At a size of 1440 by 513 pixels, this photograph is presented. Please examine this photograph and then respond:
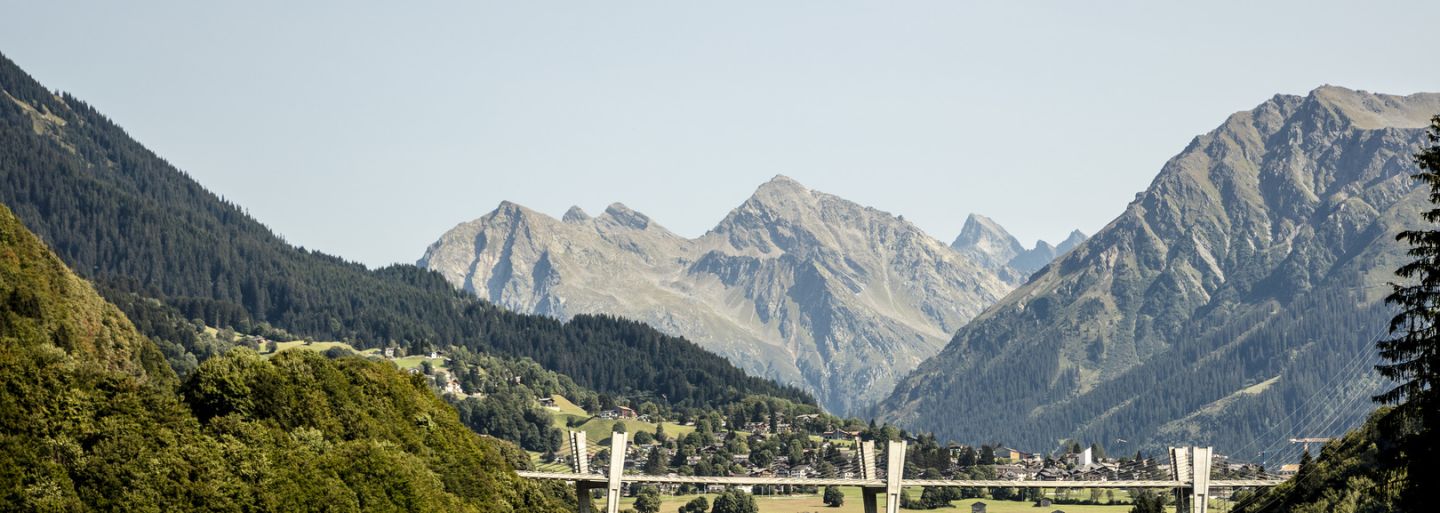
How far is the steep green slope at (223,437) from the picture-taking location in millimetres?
73438

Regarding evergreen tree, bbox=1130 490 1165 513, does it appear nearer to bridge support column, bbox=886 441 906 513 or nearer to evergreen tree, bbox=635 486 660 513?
bridge support column, bbox=886 441 906 513

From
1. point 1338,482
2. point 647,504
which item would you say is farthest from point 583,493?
point 647,504

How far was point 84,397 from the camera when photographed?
3066 inches

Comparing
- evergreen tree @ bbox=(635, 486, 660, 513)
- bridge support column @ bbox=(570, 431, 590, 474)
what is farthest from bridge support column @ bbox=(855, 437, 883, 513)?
evergreen tree @ bbox=(635, 486, 660, 513)

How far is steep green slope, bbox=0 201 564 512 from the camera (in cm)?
7344

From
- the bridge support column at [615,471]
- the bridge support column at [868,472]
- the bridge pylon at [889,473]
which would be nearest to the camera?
the bridge support column at [615,471]

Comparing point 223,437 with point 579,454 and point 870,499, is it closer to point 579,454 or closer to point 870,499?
point 579,454

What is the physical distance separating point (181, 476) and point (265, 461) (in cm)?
564

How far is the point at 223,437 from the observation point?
274 feet

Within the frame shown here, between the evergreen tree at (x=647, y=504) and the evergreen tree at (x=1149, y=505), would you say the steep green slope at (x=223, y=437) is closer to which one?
the evergreen tree at (x=1149, y=505)

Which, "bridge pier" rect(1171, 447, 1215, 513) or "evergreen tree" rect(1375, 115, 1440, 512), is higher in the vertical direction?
"bridge pier" rect(1171, 447, 1215, 513)

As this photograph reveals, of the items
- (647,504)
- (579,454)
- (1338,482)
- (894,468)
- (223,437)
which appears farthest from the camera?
(647,504)

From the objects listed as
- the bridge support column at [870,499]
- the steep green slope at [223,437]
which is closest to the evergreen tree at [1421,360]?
the steep green slope at [223,437]

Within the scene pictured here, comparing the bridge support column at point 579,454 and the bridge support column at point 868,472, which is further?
the bridge support column at point 868,472
